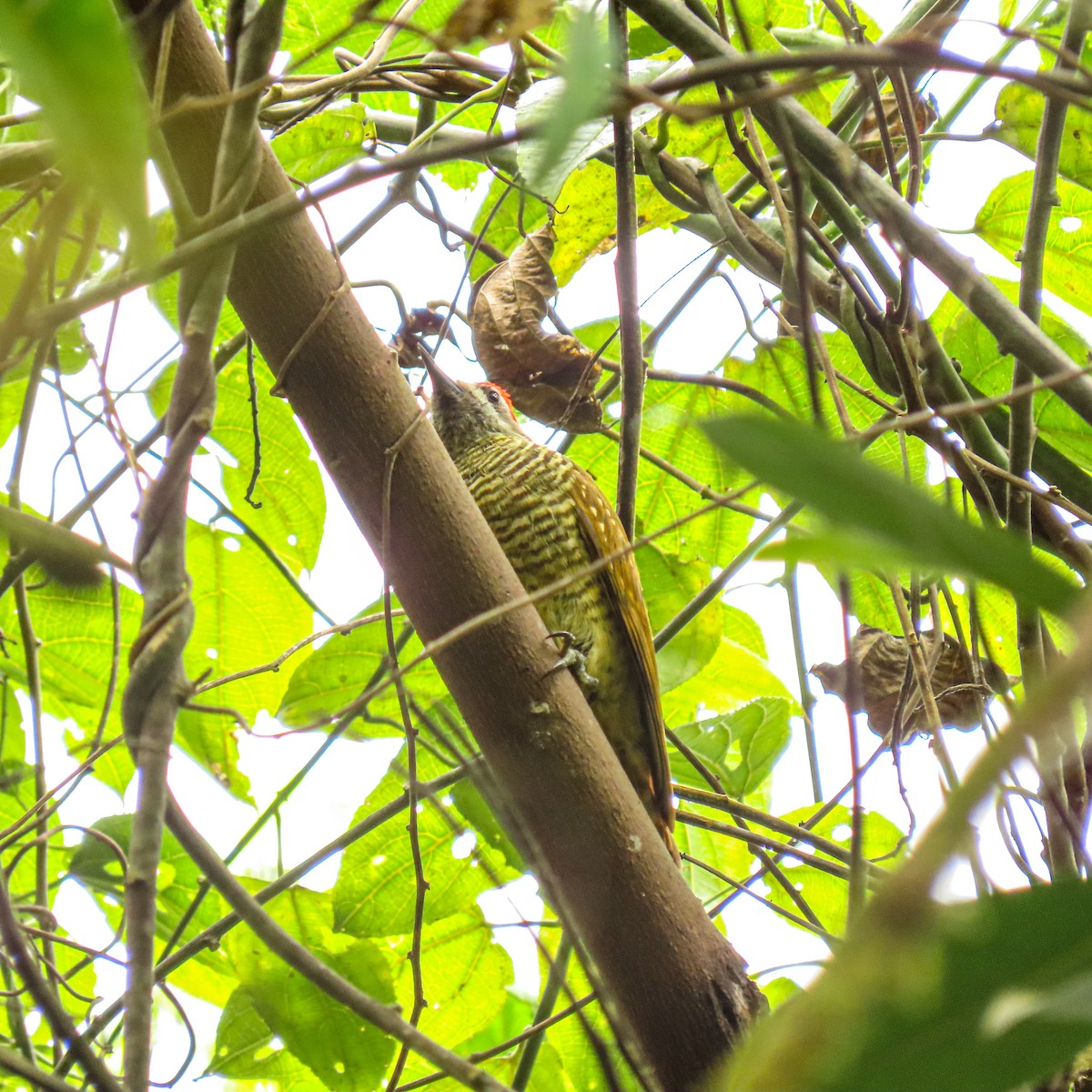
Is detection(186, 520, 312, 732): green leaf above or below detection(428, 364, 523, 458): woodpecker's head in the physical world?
below

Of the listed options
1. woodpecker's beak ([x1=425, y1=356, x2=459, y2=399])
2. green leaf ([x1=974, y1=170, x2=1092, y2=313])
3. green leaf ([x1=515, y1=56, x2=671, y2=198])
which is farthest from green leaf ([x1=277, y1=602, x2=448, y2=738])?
green leaf ([x1=974, y1=170, x2=1092, y2=313])

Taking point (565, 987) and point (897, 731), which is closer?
point (565, 987)

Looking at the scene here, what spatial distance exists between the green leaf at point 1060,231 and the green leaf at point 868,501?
178cm

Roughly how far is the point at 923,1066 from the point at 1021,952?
77mm

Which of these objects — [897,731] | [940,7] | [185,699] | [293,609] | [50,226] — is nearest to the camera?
[50,226]

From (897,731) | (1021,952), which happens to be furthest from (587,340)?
(1021,952)

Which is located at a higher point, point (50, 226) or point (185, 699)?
point (50, 226)

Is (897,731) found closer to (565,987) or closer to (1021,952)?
(565,987)

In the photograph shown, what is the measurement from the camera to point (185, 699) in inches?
31.8

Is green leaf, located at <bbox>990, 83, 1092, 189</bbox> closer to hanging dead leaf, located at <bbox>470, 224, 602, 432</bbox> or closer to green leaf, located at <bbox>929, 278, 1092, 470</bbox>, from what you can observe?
green leaf, located at <bbox>929, 278, 1092, 470</bbox>

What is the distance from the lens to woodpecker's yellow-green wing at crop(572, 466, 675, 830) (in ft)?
6.56

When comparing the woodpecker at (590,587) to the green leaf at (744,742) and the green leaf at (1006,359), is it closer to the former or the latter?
the green leaf at (744,742)

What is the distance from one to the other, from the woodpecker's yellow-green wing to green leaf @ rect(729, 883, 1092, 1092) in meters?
1.36

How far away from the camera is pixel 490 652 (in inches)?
51.3
